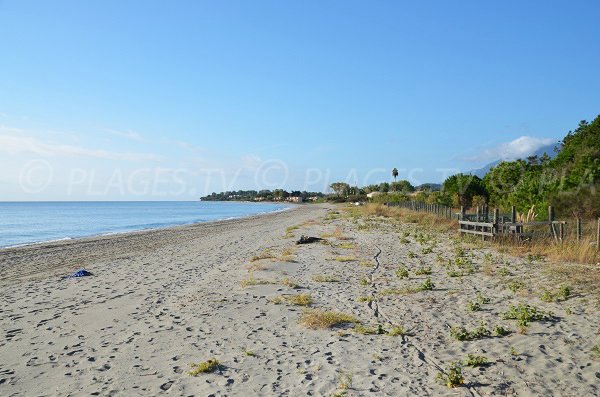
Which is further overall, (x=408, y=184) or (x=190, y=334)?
(x=408, y=184)

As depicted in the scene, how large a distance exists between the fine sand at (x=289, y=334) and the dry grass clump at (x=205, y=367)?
3.2 inches

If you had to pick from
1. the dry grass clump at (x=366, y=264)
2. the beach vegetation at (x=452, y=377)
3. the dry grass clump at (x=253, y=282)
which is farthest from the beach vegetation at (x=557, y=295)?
the dry grass clump at (x=253, y=282)

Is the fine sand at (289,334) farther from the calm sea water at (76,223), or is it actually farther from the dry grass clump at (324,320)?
the calm sea water at (76,223)

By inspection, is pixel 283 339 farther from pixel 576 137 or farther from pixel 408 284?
pixel 576 137

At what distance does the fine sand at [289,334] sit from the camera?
5.94m

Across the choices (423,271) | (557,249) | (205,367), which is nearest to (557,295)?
(423,271)

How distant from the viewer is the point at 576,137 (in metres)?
45.2

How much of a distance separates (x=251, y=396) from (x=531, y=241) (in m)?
15.0

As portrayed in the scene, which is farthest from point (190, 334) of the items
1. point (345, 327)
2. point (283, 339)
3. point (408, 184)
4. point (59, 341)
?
point (408, 184)

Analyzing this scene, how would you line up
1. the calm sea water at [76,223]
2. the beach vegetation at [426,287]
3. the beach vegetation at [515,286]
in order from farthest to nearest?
the calm sea water at [76,223], the beach vegetation at [426,287], the beach vegetation at [515,286]

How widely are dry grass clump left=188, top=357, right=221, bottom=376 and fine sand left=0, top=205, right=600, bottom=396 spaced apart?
82mm

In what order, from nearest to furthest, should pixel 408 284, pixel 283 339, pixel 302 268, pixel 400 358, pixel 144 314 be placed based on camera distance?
pixel 400 358
pixel 283 339
pixel 144 314
pixel 408 284
pixel 302 268

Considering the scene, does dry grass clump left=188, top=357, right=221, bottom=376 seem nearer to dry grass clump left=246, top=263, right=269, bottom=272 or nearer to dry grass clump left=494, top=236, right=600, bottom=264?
dry grass clump left=246, top=263, right=269, bottom=272

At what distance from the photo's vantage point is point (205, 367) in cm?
637
